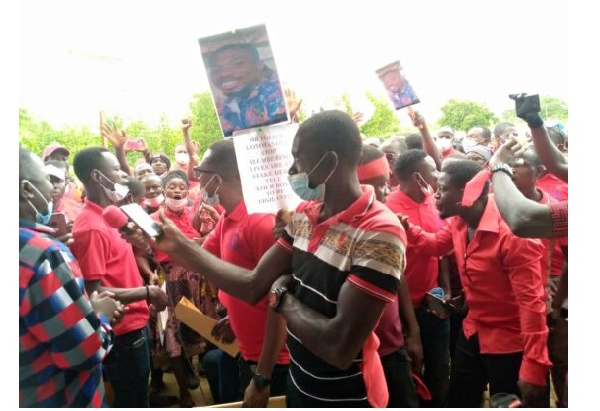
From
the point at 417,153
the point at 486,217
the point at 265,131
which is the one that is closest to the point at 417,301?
the point at 486,217

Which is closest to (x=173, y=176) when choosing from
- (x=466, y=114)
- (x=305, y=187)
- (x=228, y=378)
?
(x=228, y=378)

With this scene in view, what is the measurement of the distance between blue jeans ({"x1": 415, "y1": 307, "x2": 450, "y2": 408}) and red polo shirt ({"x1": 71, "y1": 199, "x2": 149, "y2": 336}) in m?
1.61

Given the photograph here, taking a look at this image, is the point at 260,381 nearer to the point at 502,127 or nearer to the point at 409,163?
the point at 409,163

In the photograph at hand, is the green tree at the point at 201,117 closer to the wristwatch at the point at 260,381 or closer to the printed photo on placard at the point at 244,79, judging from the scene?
the printed photo on placard at the point at 244,79

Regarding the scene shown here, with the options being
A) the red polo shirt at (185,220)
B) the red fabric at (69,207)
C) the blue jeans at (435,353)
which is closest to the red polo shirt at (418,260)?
the blue jeans at (435,353)

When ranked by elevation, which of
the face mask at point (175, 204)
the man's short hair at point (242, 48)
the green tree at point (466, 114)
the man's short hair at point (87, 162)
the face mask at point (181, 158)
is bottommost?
the man's short hair at point (242, 48)

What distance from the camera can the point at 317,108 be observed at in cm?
336

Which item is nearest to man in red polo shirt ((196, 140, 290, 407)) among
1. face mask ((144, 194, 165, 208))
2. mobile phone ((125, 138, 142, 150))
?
face mask ((144, 194, 165, 208))

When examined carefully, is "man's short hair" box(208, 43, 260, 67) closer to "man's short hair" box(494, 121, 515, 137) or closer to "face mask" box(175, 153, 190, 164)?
"man's short hair" box(494, 121, 515, 137)

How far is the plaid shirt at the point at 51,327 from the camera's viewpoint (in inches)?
61.5

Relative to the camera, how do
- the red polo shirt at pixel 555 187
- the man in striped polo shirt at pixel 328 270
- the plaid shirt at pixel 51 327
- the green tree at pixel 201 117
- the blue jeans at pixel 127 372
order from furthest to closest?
1. the green tree at pixel 201 117
2. the red polo shirt at pixel 555 187
3. the blue jeans at pixel 127 372
4. the plaid shirt at pixel 51 327
5. the man in striped polo shirt at pixel 328 270

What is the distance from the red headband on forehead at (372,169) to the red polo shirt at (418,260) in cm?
42
